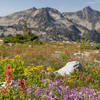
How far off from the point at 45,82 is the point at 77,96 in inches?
45.5

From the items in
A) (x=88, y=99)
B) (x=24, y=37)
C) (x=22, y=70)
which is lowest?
(x=24, y=37)

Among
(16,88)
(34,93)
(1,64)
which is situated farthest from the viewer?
(1,64)

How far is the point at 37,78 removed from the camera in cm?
508

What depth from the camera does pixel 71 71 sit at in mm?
7094

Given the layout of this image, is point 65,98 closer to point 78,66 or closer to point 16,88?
point 16,88

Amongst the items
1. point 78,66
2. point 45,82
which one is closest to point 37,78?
point 45,82

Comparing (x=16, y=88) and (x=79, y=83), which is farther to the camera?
(x=79, y=83)

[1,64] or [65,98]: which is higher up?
[65,98]

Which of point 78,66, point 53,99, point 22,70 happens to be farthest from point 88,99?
point 78,66

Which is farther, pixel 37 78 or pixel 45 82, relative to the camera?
pixel 37 78

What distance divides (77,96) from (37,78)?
5.82 ft

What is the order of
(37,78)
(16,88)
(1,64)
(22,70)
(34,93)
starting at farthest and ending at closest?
(1,64) < (22,70) < (37,78) < (16,88) < (34,93)

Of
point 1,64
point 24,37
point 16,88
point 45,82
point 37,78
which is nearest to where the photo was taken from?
point 16,88

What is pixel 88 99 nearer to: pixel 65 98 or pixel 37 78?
pixel 65 98
